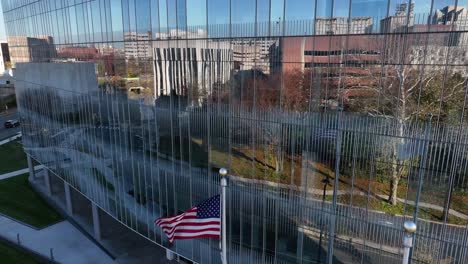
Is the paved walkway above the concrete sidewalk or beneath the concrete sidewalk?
above

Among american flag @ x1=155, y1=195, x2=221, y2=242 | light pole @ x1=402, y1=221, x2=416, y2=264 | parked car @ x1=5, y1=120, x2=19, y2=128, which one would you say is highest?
light pole @ x1=402, y1=221, x2=416, y2=264

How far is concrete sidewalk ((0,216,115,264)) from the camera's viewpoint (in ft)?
66.7

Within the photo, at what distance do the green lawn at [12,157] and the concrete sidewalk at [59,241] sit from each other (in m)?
11.8

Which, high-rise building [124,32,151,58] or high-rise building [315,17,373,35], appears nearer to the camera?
high-rise building [315,17,373,35]

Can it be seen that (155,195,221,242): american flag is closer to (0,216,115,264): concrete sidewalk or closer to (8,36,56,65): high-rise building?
(0,216,115,264): concrete sidewalk

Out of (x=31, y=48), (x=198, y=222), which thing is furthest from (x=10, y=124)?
(x=198, y=222)

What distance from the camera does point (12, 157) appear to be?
38.1 metres

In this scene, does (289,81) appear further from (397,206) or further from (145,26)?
(145,26)

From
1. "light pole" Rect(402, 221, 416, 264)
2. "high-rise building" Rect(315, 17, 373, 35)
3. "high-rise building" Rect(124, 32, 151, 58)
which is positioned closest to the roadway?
"high-rise building" Rect(124, 32, 151, 58)

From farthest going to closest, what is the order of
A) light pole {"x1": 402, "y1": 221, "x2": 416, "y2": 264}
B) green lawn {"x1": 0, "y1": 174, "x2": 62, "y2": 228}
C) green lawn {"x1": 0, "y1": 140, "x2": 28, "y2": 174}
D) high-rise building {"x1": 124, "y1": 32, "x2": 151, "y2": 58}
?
green lawn {"x1": 0, "y1": 140, "x2": 28, "y2": 174} < green lawn {"x1": 0, "y1": 174, "x2": 62, "y2": 228} < high-rise building {"x1": 124, "y1": 32, "x2": 151, "y2": 58} < light pole {"x1": 402, "y1": 221, "x2": 416, "y2": 264}

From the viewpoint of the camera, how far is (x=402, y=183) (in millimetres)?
9180

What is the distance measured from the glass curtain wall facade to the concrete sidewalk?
458cm

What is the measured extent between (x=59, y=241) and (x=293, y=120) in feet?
60.5

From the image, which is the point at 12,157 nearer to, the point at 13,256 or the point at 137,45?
the point at 13,256
